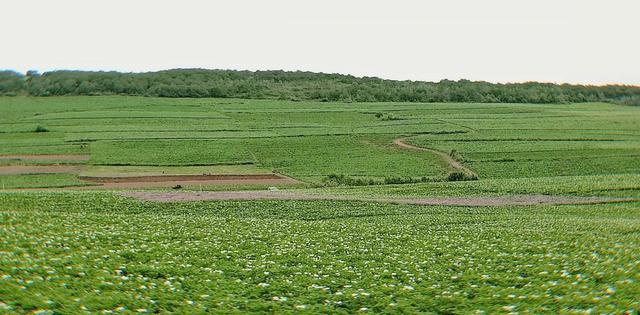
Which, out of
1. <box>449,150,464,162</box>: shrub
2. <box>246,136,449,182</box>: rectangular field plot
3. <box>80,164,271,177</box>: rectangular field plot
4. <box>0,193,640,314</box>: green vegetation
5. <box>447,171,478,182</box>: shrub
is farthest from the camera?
<box>449,150,464,162</box>: shrub

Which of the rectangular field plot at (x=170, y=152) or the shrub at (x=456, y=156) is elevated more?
the shrub at (x=456, y=156)

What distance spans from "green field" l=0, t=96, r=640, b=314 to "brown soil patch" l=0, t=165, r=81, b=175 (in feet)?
2.51

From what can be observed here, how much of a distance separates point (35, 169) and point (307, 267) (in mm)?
73416

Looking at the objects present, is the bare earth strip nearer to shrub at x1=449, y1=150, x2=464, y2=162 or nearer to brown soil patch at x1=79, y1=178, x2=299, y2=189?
brown soil patch at x1=79, y1=178, x2=299, y2=189

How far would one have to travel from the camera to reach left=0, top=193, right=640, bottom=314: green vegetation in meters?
13.1

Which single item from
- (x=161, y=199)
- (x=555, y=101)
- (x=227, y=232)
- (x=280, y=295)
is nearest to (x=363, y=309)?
(x=280, y=295)

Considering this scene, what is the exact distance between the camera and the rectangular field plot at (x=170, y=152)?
85.5 metres

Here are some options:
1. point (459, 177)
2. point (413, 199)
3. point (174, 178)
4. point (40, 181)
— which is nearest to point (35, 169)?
point (40, 181)

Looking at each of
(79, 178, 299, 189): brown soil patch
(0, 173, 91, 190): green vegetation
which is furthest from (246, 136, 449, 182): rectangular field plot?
(0, 173, 91, 190): green vegetation

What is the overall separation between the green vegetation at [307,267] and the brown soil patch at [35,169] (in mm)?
53769

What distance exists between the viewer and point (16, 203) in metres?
41.2

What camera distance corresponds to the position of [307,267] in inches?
691

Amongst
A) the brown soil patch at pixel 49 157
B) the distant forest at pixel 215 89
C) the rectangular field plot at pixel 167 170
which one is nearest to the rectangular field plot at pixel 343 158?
the rectangular field plot at pixel 167 170

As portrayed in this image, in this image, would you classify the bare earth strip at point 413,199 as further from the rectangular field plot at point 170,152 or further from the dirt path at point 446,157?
the rectangular field plot at point 170,152
